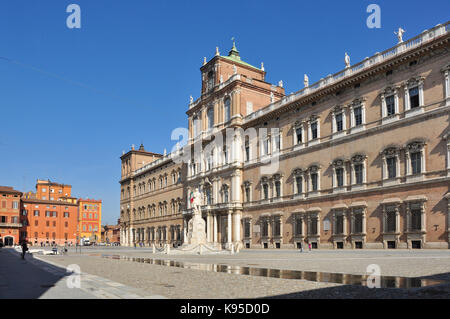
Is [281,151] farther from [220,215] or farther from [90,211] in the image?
[90,211]

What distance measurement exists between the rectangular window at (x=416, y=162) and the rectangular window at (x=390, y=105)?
4.16 metres

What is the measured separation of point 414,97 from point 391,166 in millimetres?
5532

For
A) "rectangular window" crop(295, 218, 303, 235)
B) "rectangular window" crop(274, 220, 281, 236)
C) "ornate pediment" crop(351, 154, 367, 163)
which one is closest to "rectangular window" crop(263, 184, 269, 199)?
"rectangular window" crop(274, 220, 281, 236)

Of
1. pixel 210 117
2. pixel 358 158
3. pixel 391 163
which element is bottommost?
pixel 391 163

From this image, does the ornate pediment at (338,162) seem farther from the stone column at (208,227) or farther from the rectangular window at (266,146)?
the stone column at (208,227)

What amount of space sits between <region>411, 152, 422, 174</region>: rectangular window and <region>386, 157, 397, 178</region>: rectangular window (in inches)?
59.7

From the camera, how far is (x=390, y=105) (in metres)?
34.3

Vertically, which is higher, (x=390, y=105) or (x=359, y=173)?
(x=390, y=105)

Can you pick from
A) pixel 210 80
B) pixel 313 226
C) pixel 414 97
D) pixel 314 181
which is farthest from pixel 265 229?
pixel 210 80

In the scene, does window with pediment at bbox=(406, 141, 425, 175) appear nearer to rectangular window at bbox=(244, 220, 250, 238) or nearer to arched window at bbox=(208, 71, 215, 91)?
rectangular window at bbox=(244, 220, 250, 238)

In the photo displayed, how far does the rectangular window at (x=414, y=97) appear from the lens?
3212 centimetres

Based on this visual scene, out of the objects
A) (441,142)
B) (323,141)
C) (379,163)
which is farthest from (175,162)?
(441,142)

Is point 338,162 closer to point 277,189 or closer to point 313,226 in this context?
point 313,226

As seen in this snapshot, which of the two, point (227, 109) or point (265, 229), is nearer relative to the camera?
point (265, 229)
